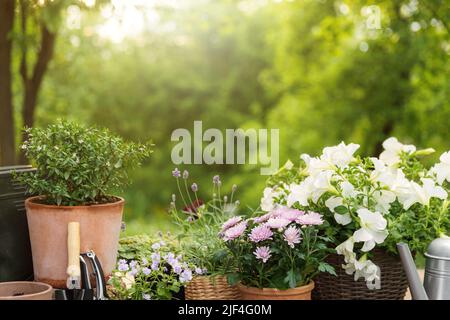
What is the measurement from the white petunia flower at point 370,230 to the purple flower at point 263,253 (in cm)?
22

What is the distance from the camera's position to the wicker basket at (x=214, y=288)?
5.25 feet

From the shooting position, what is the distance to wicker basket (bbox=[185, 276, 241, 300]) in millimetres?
1600

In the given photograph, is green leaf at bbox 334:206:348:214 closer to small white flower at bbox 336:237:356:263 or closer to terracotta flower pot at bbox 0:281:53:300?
small white flower at bbox 336:237:356:263

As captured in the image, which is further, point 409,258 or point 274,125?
point 274,125

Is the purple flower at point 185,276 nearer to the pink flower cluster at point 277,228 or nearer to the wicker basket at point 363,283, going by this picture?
the pink flower cluster at point 277,228

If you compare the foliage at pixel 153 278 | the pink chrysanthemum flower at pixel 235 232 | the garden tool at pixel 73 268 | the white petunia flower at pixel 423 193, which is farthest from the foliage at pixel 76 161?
the white petunia flower at pixel 423 193

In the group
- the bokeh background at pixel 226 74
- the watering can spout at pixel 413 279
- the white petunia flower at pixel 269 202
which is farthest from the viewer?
the bokeh background at pixel 226 74

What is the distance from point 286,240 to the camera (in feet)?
4.69

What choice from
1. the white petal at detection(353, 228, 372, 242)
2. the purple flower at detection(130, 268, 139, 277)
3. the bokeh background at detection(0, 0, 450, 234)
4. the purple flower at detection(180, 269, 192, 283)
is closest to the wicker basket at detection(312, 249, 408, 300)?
the white petal at detection(353, 228, 372, 242)

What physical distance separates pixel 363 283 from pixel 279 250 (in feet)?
0.98

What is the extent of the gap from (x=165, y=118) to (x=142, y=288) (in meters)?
13.4

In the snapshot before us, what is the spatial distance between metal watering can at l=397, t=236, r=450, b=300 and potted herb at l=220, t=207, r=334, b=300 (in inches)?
6.9

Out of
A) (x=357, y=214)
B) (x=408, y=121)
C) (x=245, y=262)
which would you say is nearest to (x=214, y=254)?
(x=245, y=262)
